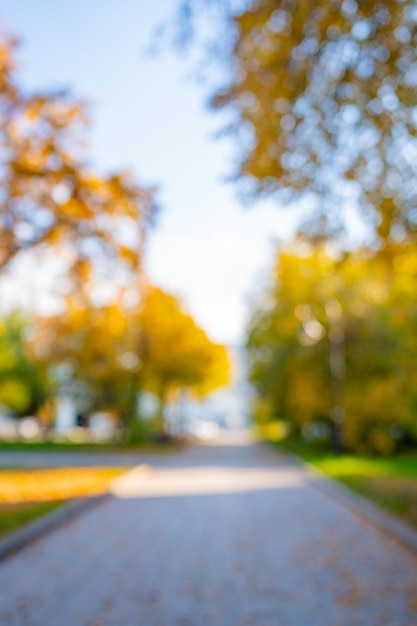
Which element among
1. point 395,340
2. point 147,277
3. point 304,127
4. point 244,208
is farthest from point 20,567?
point 395,340

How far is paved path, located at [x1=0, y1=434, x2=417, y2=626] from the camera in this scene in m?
6.51

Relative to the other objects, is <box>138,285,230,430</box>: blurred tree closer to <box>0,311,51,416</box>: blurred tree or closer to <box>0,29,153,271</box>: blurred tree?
<box>0,311,51,416</box>: blurred tree

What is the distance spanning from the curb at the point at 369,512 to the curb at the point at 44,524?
452 cm

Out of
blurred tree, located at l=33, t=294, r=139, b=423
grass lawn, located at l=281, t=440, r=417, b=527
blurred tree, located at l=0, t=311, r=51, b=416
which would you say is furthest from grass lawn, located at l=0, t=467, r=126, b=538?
blurred tree, located at l=0, t=311, r=51, b=416

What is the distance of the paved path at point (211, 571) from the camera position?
6.51 meters

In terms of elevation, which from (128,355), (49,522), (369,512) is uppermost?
(128,355)

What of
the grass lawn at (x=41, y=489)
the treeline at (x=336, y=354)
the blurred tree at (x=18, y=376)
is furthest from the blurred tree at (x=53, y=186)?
the blurred tree at (x=18, y=376)

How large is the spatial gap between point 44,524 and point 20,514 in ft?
3.02

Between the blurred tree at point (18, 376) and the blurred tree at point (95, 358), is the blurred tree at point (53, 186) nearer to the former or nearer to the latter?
the blurred tree at point (95, 358)

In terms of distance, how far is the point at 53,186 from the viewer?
17969 mm

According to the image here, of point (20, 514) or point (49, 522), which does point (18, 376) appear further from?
point (49, 522)

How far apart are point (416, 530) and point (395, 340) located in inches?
961

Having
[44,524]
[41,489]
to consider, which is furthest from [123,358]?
[44,524]

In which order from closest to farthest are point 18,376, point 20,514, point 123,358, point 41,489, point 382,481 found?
1. point 20,514
2. point 41,489
3. point 382,481
4. point 123,358
5. point 18,376
